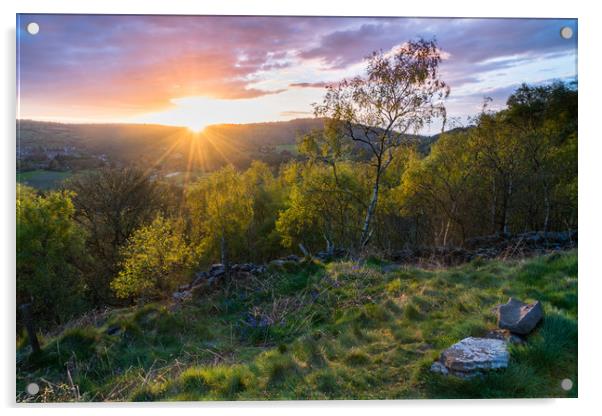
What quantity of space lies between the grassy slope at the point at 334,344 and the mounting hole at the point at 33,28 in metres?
4.45

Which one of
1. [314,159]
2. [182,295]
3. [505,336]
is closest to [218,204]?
[182,295]

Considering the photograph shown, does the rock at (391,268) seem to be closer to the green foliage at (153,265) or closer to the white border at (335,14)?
the white border at (335,14)

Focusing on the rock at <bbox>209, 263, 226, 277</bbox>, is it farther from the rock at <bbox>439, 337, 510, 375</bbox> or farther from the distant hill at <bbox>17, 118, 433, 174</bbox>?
the rock at <bbox>439, 337, 510, 375</bbox>

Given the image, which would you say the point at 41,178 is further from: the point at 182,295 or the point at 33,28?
the point at 182,295

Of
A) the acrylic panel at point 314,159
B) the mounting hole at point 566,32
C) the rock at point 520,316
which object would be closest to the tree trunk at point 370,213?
the acrylic panel at point 314,159

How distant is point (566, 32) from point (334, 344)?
5.40 m

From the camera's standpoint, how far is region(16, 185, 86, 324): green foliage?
5.96 metres

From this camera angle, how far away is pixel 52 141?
598 cm

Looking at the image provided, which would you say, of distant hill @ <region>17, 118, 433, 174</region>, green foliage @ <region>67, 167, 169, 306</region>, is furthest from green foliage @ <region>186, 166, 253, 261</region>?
green foliage @ <region>67, 167, 169, 306</region>

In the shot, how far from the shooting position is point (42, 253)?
7.12m

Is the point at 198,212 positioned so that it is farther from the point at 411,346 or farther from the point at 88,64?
the point at 411,346

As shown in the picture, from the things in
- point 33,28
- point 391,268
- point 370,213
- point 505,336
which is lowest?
point 505,336

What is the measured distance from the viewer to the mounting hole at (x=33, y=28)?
528cm
